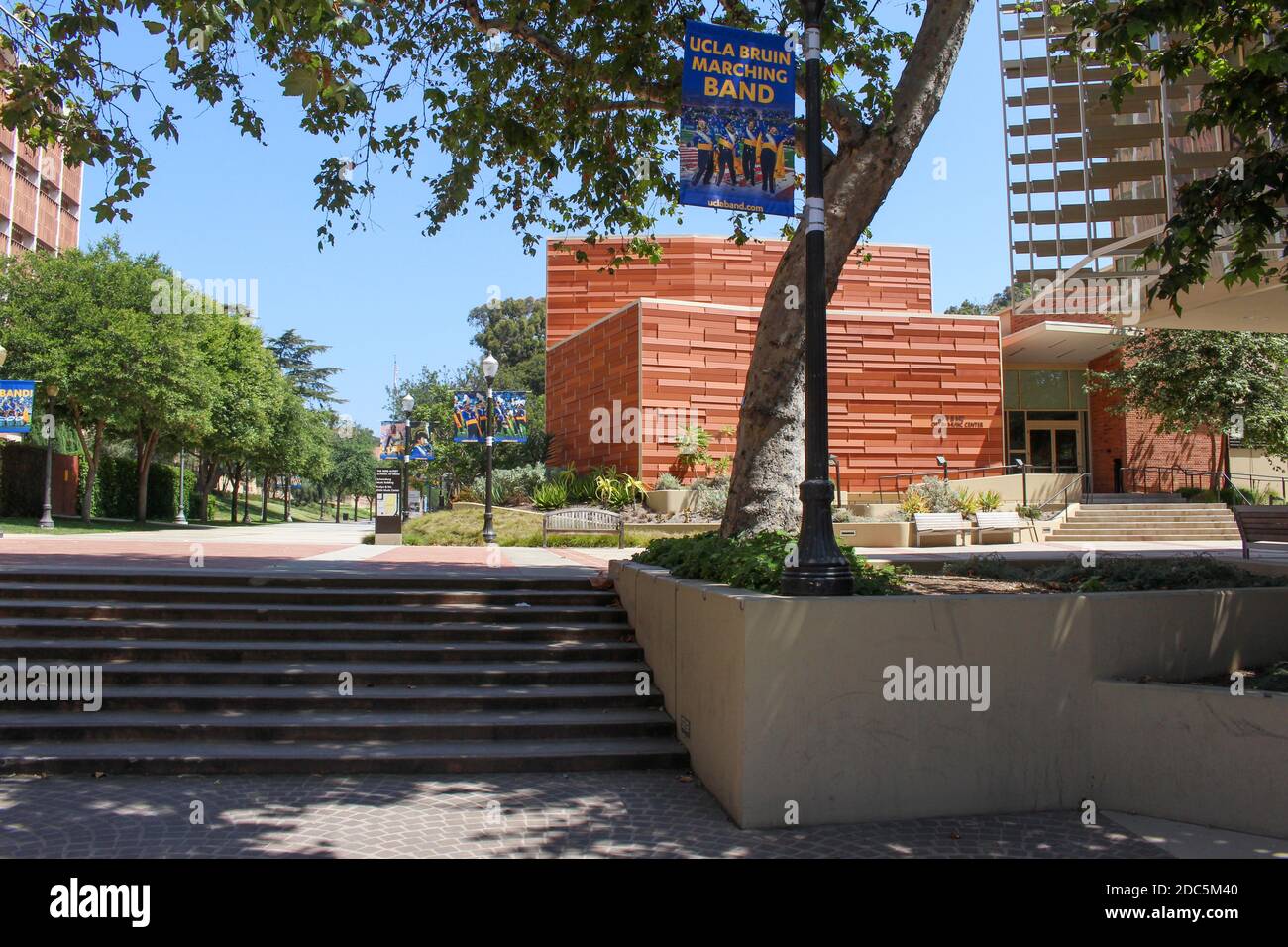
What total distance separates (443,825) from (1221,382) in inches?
1044

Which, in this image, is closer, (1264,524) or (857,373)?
(1264,524)

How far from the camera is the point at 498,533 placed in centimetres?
2056

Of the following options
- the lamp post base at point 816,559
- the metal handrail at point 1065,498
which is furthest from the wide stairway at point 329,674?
the metal handrail at point 1065,498

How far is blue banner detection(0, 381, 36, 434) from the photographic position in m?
21.7

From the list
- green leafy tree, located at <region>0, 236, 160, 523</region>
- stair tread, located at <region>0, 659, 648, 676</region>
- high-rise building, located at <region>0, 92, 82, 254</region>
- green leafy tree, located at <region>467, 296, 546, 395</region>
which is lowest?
stair tread, located at <region>0, 659, 648, 676</region>

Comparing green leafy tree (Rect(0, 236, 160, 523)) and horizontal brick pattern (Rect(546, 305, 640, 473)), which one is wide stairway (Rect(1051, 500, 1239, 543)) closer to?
horizontal brick pattern (Rect(546, 305, 640, 473))

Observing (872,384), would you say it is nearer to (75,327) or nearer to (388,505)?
(388,505)

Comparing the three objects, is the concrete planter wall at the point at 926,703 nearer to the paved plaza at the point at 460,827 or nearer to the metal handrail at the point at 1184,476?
the paved plaza at the point at 460,827

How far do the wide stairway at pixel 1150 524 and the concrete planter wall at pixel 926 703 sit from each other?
55.7 feet

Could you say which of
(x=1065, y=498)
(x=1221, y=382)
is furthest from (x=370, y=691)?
(x=1221, y=382)

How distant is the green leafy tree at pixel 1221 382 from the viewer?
975 inches

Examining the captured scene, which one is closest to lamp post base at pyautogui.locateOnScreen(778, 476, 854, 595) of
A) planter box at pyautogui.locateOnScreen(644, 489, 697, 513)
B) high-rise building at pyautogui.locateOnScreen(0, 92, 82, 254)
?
planter box at pyautogui.locateOnScreen(644, 489, 697, 513)

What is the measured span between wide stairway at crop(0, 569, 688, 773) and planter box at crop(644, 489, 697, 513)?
40.9 feet
